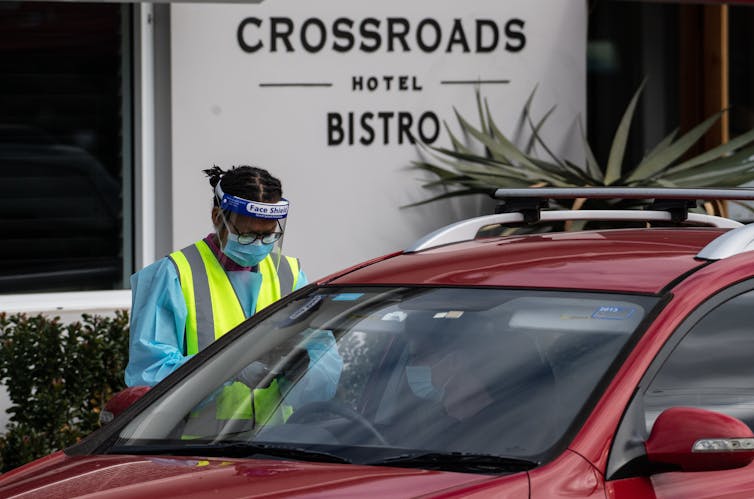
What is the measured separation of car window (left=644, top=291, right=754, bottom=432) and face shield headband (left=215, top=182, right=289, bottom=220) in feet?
5.79

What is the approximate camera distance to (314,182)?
30.0 feet

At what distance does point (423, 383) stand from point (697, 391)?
2.19 ft

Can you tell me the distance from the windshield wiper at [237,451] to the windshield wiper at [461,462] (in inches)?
5.1

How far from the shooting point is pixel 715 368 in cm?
379

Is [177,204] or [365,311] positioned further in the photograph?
[177,204]

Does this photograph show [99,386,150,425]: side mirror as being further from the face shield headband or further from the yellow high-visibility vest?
the face shield headband

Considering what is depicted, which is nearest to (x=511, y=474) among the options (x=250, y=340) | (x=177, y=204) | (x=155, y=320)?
(x=250, y=340)

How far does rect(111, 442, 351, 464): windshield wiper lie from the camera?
139 inches

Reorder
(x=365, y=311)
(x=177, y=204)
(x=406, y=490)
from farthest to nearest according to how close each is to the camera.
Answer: (x=177, y=204) < (x=365, y=311) < (x=406, y=490)

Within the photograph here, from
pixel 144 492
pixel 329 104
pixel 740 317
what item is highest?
pixel 329 104

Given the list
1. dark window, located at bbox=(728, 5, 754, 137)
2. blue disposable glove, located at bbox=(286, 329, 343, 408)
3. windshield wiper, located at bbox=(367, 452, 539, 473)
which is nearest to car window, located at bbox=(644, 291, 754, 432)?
windshield wiper, located at bbox=(367, 452, 539, 473)

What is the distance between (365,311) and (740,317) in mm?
970

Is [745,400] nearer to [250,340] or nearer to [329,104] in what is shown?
[250,340]

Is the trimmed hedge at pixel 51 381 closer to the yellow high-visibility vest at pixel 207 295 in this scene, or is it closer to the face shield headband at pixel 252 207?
the yellow high-visibility vest at pixel 207 295
